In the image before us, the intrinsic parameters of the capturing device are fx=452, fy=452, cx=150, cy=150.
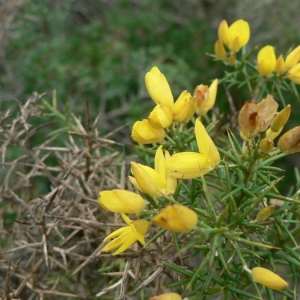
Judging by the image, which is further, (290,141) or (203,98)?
(203,98)

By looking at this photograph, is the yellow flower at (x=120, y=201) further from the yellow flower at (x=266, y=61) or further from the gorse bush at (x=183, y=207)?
the yellow flower at (x=266, y=61)

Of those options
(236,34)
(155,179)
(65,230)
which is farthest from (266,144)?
(65,230)

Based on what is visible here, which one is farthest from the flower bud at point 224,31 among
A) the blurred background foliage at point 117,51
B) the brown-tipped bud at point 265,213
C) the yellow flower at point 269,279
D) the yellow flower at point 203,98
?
the blurred background foliage at point 117,51

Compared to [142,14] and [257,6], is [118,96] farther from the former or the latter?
[257,6]

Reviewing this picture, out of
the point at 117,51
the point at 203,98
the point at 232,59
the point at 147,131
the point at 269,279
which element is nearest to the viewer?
the point at 269,279

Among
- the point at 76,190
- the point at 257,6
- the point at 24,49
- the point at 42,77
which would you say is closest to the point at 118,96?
the point at 42,77

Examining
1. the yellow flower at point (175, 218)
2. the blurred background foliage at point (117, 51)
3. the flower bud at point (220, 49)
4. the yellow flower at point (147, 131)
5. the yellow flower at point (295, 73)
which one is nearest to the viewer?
the yellow flower at point (175, 218)

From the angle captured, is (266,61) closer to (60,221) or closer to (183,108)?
(183,108)
